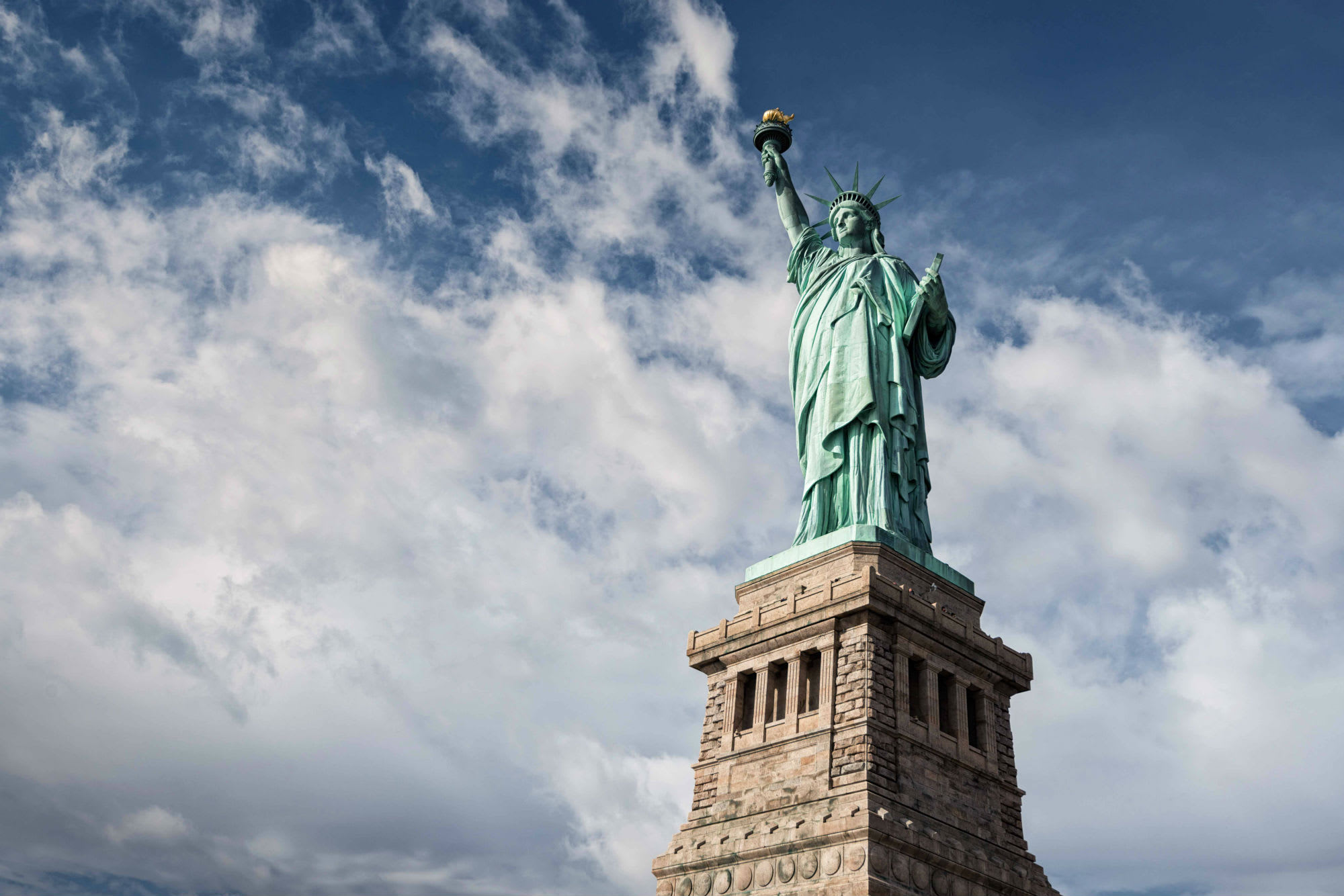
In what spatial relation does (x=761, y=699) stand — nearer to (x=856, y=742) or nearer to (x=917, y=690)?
(x=856, y=742)

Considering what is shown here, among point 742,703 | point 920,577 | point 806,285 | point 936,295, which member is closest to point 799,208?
point 806,285

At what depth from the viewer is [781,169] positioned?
36656 millimetres

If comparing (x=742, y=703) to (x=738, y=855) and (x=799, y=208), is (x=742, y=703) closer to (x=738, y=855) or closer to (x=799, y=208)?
(x=738, y=855)

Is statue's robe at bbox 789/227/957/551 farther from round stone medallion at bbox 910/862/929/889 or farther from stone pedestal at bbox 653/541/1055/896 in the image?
round stone medallion at bbox 910/862/929/889

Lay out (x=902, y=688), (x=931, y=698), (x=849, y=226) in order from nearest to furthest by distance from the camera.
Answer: (x=902, y=688) < (x=931, y=698) < (x=849, y=226)

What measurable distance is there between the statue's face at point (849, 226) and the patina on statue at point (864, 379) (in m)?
0.03

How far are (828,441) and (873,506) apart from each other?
2.13 metres

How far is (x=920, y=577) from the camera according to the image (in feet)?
92.5

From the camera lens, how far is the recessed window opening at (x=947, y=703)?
87.5ft

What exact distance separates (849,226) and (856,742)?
52.4ft

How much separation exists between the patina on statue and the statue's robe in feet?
0.10

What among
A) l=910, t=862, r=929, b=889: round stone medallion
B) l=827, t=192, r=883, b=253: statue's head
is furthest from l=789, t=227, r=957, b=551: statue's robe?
l=910, t=862, r=929, b=889: round stone medallion

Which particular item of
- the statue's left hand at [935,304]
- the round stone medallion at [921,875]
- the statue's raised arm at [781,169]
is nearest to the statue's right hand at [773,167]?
the statue's raised arm at [781,169]

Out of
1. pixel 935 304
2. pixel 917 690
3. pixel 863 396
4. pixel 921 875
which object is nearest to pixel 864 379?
pixel 863 396
